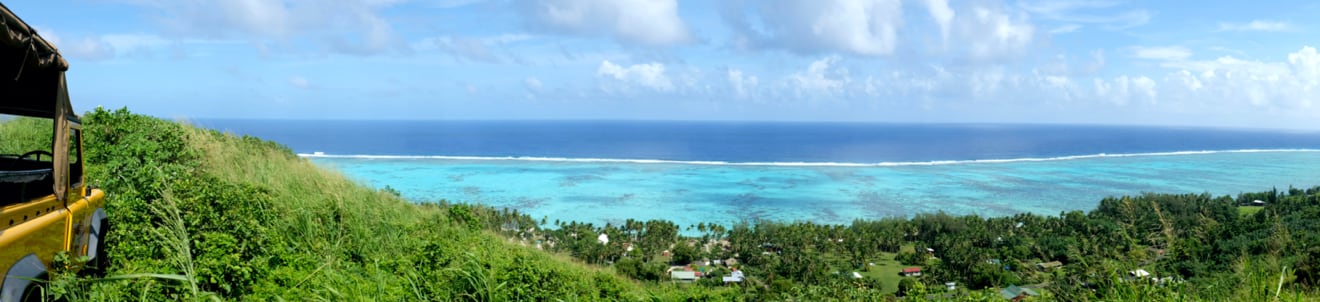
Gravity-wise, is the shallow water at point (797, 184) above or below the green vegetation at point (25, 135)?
below

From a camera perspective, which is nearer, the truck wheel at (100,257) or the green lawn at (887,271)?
the truck wheel at (100,257)

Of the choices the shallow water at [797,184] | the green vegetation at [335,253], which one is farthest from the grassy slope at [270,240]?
the shallow water at [797,184]

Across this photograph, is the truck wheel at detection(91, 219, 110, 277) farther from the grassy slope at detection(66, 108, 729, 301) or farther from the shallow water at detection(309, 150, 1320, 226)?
the shallow water at detection(309, 150, 1320, 226)

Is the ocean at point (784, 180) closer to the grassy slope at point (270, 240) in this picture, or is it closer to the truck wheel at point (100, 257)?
the grassy slope at point (270, 240)

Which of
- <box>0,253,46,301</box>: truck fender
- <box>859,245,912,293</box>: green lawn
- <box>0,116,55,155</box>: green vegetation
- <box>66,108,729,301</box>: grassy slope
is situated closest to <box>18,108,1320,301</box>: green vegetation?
<box>66,108,729,301</box>: grassy slope

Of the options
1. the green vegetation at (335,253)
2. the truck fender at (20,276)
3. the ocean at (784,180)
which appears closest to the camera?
the truck fender at (20,276)

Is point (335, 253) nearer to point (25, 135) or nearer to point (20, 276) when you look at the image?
point (20, 276)

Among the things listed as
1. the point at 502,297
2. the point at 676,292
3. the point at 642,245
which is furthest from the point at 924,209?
the point at 502,297
